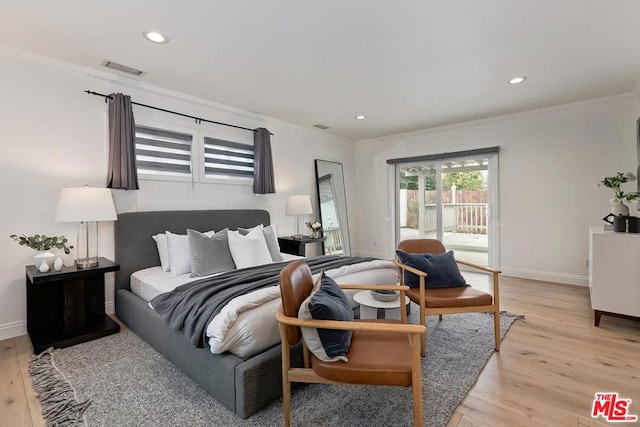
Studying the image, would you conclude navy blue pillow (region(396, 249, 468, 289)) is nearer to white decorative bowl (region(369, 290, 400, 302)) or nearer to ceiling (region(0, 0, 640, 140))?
white decorative bowl (region(369, 290, 400, 302))

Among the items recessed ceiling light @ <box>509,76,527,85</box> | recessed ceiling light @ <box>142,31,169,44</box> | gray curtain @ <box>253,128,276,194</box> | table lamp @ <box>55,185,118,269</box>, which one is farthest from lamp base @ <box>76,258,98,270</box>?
recessed ceiling light @ <box>509,76,527,85</box>

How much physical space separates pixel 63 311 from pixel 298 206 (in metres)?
3.00

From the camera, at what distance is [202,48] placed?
8.88 feet

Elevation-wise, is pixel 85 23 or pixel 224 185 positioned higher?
pixel 85 23

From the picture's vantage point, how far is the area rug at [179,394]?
1.73m

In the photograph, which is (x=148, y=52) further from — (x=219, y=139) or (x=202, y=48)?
(x=219, y=139)

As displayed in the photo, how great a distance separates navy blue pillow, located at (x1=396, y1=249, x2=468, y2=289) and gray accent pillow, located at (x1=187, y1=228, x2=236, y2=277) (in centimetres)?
172

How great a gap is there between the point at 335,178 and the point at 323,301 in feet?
15.3

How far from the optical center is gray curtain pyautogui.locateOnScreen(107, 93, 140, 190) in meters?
3.18

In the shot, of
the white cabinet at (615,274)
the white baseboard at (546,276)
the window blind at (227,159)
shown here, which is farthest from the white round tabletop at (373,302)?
the white baseboard at (546,276)

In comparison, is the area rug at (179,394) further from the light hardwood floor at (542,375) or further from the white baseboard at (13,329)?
the white baseboard at (13,329)

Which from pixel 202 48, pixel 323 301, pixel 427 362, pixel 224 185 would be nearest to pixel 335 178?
pixel 224 185

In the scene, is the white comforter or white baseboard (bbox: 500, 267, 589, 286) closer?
the white comforter

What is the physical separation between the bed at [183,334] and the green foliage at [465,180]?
3.09 metres
